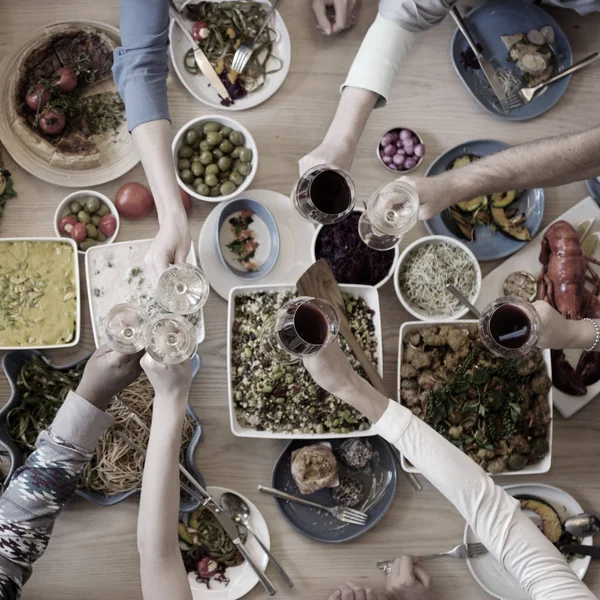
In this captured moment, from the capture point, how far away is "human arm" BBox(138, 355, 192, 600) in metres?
1.71

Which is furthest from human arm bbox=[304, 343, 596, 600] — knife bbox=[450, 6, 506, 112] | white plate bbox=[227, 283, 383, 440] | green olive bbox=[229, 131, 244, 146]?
knife bbox=[450, 6, 506, 112]

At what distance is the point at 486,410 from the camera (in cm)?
209

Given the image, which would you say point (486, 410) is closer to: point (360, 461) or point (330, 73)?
point (360, 461)

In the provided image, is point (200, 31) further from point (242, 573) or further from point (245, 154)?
point (242, 573)

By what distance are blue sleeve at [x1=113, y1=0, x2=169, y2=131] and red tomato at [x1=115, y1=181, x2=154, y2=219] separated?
0.26 meters

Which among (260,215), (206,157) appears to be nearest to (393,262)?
(260,215)

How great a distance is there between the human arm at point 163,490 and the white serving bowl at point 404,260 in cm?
76

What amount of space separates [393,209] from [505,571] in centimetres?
127

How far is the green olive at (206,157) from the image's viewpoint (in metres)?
2.12

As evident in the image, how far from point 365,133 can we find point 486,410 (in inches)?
39.0

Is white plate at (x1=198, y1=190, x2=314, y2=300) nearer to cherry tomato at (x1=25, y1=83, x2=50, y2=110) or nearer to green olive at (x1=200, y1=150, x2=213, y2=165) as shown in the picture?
green olive at (x1=200, y1=150, x2=213, y2=165)

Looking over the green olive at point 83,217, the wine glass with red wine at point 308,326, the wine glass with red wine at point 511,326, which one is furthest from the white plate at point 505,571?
the green olive at point 83,217

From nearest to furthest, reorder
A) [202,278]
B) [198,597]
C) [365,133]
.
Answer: [202,278] < [198,597] < [365,133]

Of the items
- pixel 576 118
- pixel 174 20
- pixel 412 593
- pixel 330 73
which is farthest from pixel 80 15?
pixel 412 593
